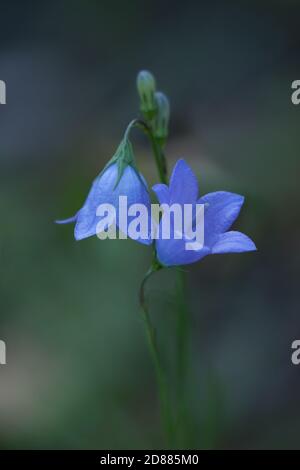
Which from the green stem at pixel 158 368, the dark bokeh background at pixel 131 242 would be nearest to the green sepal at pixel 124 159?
the green stem at pixel 158 368

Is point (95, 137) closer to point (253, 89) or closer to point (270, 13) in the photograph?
point (253, 89)

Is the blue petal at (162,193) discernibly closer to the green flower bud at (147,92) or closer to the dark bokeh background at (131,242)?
the green flower bud at (147,92)

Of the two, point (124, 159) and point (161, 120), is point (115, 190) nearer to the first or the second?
point (124, 159)

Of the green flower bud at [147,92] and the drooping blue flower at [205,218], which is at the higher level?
the green flower bud at [147,92]

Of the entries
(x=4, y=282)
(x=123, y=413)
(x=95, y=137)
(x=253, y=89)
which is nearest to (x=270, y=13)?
(x=253, y=89)
